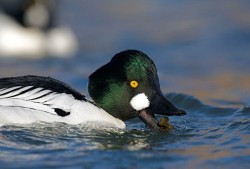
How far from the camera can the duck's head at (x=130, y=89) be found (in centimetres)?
874

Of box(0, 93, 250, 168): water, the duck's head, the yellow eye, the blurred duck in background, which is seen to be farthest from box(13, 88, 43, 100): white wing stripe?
the blurred duck in background

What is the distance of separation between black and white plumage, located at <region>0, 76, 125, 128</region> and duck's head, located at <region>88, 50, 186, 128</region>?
7.5 inches

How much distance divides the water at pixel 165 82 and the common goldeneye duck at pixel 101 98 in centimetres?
12

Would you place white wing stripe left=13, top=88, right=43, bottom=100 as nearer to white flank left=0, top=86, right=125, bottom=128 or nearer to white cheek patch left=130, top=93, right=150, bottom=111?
white flank left=0, top=86, right=125, bottom=128

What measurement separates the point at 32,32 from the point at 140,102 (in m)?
7.91

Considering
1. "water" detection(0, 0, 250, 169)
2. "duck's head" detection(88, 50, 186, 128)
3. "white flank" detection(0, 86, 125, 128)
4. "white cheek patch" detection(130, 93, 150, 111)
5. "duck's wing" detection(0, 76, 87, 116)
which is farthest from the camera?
"white cheek patch" detection(130, 93, 150, 111)

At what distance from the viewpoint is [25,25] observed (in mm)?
16500

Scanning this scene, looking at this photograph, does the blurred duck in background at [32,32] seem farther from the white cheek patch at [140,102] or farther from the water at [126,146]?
the white cheek patch at [140,102]

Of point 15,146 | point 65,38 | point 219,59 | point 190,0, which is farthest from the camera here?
point 190,0

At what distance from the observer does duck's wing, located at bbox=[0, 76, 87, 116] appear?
339 inches

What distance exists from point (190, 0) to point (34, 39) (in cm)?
359

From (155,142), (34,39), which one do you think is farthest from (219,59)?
(155,142)

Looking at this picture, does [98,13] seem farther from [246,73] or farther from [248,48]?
[246,73]

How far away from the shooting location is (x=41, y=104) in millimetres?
8656
